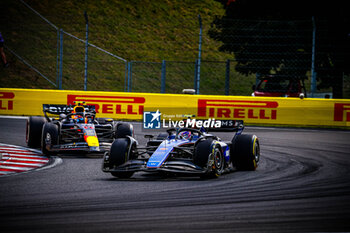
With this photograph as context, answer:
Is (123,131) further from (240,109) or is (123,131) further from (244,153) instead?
(240,109)

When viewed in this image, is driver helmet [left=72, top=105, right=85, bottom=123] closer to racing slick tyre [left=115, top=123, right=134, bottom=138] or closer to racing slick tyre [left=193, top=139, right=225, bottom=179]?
racing slick tyre [left=115, top=123, right=134, bottom=138]

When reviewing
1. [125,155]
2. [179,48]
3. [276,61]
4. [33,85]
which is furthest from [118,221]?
[179,48]

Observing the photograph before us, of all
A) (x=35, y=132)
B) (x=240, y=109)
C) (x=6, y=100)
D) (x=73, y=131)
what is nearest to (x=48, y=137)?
(x=73, y=131)

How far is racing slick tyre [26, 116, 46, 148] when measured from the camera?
12.9 m

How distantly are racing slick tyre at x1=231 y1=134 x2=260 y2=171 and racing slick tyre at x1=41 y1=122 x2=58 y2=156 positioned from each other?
3664 mm

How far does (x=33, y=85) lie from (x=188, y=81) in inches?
359

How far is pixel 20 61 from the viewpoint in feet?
100

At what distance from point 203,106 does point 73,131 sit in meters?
7.37

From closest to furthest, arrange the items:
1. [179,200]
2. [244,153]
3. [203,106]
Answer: [179,200], [244,153], [203,106]

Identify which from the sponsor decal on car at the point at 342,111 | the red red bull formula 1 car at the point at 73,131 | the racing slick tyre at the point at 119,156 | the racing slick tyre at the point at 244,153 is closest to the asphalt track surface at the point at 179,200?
the racing slick tyre at the point at 119,156

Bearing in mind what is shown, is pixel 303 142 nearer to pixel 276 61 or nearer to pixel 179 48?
pixel 276 61

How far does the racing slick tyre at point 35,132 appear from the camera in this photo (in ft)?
42.3

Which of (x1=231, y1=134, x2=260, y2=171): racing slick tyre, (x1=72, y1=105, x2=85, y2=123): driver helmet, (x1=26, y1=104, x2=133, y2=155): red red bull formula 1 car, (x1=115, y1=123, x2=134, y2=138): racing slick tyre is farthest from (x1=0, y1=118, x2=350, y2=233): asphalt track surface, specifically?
(x1=115, y1=123, x2=134, y2=138): racing slick tyre

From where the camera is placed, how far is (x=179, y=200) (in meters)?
6.99
